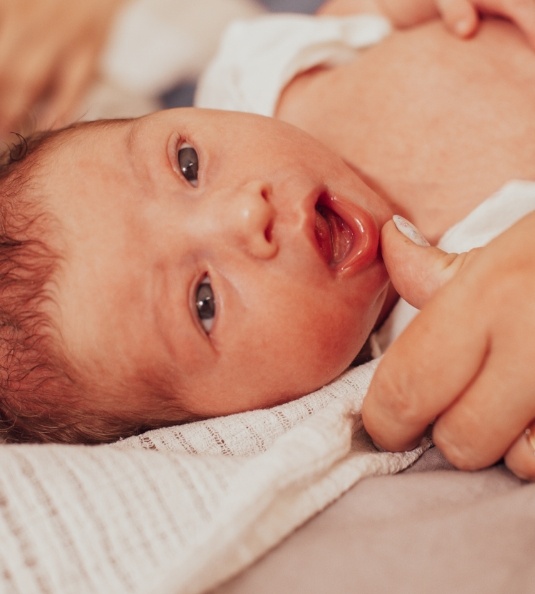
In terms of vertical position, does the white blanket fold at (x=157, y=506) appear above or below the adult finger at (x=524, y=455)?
below

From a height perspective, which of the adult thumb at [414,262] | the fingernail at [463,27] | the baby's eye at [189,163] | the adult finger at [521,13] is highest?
the adult finger at [521,13]

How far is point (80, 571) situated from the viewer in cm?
73

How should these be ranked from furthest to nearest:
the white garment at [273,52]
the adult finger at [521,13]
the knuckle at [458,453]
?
the white garment at [273,52], the adult finger at [521,13], the knuckle at [458,453]

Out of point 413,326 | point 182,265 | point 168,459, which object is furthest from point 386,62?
point 168,459

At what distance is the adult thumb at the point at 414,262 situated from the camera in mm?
849

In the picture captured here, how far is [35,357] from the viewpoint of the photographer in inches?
40.0

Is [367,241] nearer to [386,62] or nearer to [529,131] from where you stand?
[529,131]

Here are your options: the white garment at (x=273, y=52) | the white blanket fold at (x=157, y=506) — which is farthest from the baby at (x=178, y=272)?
the white garment at (x=273, y=52)

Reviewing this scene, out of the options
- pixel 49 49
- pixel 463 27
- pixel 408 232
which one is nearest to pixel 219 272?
pixel 408 232

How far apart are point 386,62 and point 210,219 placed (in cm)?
61

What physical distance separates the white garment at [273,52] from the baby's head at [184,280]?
1.55ft

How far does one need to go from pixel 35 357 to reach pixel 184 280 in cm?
26

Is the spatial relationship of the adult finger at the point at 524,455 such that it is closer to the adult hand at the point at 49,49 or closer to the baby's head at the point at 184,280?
the baby's head at the point at 184,280

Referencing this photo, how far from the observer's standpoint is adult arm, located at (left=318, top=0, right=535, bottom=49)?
4.09 ft
